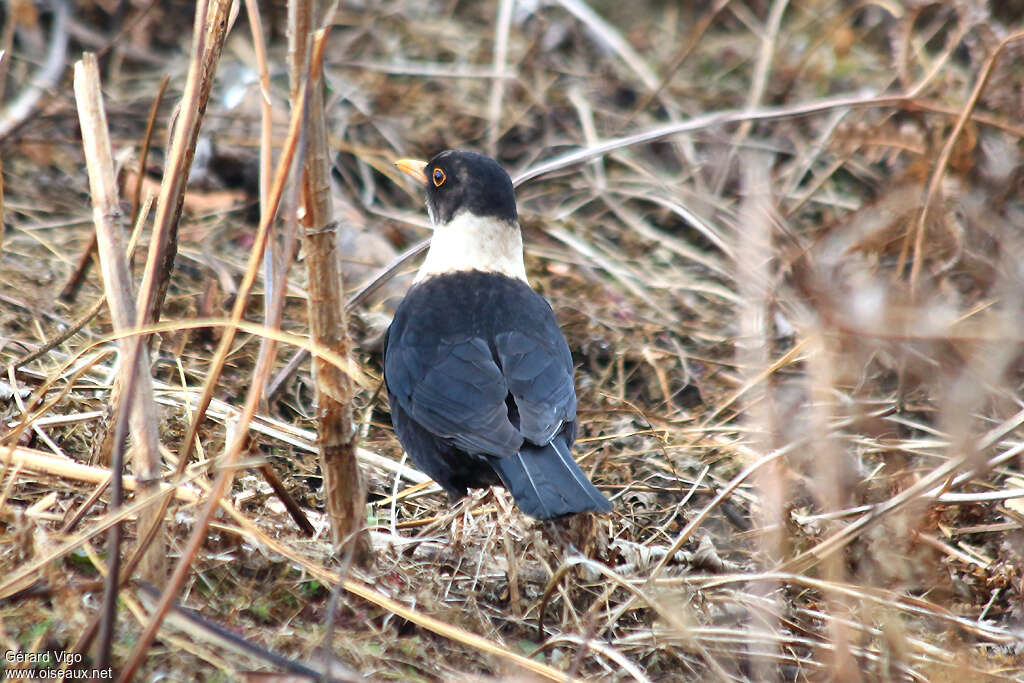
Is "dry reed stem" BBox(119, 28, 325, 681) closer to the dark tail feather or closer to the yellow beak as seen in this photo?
the dark tail feather

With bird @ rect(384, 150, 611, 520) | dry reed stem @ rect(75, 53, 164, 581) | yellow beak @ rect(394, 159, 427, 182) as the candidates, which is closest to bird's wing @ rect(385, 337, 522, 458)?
bird @ rect(384, 150, 611, 520)

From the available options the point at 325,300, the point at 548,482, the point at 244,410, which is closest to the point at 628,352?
the point at 548,482

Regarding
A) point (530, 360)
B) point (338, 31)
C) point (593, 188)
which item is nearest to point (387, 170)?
point (593, 188)

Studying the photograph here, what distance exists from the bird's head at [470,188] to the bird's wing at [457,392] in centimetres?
71

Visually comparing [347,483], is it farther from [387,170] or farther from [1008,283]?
[387,170]

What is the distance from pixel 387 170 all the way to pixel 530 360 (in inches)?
107

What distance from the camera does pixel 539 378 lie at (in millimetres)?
3574

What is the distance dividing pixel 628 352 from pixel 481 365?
1.43 meters

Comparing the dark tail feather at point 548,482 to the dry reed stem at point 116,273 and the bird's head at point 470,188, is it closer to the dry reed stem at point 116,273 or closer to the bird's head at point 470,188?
the dry reed stem at point 116,273

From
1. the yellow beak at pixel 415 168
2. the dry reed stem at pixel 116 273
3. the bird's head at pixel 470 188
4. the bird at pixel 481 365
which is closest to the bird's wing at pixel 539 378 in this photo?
the bird at pixel 481 365

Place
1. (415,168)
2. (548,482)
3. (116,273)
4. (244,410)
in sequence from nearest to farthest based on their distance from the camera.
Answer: (244,410) → (116,273) → (548,482) → (415,168)

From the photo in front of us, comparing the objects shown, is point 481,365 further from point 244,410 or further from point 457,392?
point 244,410

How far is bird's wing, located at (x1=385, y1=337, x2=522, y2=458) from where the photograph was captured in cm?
329

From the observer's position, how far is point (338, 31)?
7.10m
